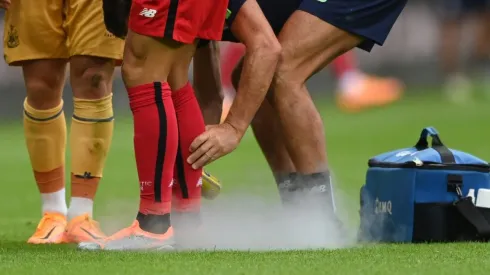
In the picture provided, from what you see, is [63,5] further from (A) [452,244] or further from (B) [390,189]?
(A) [452,244]

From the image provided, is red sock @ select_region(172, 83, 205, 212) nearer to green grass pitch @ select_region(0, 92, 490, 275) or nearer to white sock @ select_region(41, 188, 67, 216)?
green grass pitch @ select_region(0, 92, 490, 275)

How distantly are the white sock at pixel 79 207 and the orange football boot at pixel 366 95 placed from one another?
36.2ft

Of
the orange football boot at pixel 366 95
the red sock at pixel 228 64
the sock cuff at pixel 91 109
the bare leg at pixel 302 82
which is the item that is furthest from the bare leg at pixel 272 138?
the orange football boot at pixel 366 95

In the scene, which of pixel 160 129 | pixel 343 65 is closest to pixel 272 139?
pixel 160 129

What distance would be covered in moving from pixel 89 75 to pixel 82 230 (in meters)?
0.71

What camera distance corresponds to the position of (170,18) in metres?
5.21

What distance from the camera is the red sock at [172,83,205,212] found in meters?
5.54

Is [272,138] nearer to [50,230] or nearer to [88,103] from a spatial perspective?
[88,103]

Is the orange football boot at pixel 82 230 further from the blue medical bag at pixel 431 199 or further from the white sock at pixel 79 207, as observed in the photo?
the blue medical bag at pixel 431 199

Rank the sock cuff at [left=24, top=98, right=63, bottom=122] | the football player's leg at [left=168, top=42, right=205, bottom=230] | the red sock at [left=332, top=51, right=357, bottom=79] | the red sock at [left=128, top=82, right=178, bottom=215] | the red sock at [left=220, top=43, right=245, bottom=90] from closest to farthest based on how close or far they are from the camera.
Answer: the red sock at [left=128, top=82, right=178, bottom=215] → the football player's leg at [left=168, top=42, right=205, bottom=230] → the sock cuff at [left=24, top=98, right=63, bottom=122] → the red sock at [left=220, top=43, right=245, bottom=90] → the red sock at [left=332, top=51, right=357, bottom=79]

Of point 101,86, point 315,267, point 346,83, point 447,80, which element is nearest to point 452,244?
point 315,267

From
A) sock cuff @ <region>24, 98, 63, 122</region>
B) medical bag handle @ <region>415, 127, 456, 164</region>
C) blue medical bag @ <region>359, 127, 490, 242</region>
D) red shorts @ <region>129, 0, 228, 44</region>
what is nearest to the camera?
red shorts @ <region>129, 0, 228, 44</region>

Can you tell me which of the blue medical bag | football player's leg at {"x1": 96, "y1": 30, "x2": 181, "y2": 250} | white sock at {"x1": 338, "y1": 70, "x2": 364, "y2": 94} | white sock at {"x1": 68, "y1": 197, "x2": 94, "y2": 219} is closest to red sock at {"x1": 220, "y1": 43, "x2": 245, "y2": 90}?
white sock at {"x1": 338, "y1": 70, "x2": 364, "y2": 94}

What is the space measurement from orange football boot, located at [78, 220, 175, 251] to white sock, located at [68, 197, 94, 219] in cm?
68
